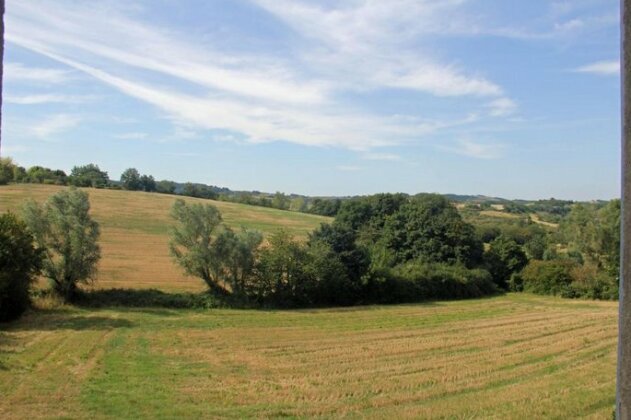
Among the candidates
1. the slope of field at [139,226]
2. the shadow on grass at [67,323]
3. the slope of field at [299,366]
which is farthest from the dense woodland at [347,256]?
the slope of field at [299,366]

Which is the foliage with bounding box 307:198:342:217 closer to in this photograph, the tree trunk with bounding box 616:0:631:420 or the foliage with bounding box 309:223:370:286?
the foliage with bounding box 309:223:370:286

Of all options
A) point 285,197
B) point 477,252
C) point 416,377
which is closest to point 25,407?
point 416,377

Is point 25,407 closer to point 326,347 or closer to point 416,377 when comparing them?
point 416,377

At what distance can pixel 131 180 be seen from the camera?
92.8 meters

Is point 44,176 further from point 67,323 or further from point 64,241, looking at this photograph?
point 67,323

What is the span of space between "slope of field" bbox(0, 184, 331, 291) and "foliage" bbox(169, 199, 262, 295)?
217 cm

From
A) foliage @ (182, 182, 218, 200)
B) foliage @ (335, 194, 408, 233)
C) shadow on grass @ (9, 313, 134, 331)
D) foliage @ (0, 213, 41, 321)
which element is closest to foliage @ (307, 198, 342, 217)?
foliage @ (182, 182, 218, 200)

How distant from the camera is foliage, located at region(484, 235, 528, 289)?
57.9m

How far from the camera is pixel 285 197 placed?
10412 centimetres

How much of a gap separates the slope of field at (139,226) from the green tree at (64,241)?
9.67 feet

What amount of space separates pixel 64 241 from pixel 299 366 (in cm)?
2058

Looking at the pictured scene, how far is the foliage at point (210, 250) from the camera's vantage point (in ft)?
121

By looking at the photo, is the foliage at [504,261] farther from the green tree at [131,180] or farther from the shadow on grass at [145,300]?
the green tree at [131,180]

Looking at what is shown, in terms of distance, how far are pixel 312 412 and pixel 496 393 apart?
17.7 feet
